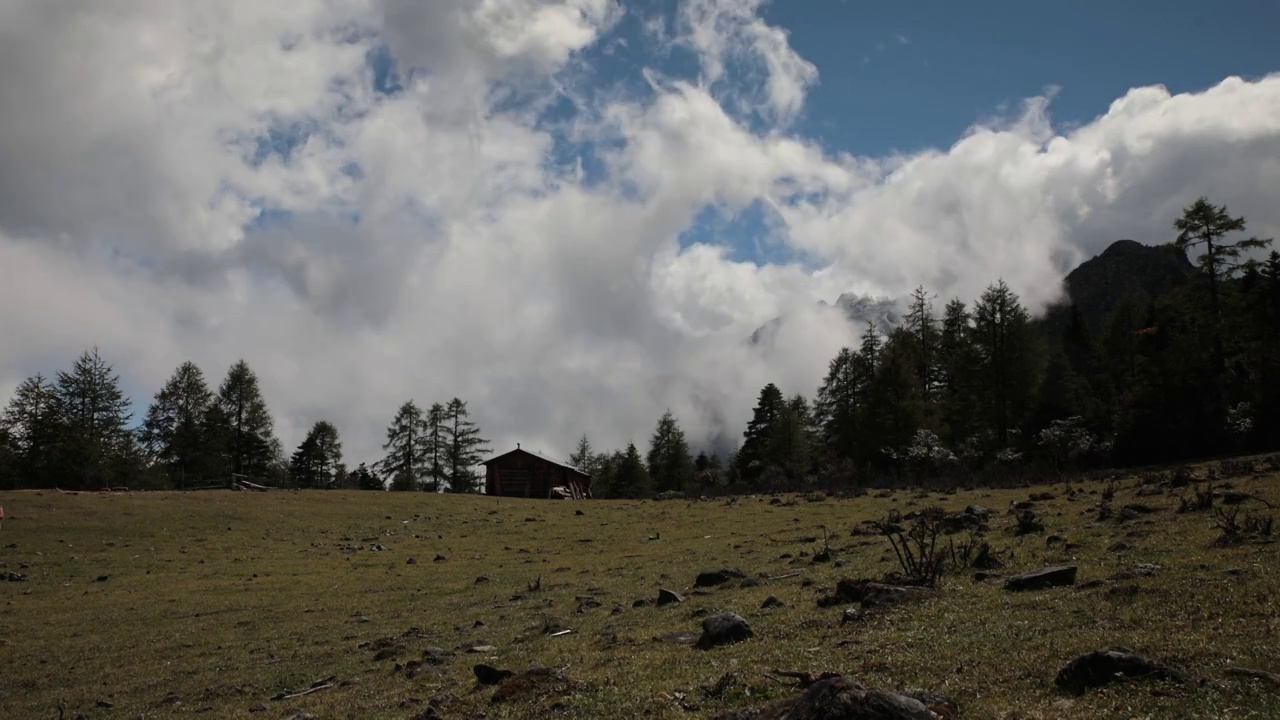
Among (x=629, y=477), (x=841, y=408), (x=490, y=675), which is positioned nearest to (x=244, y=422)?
(x=629, y=477)

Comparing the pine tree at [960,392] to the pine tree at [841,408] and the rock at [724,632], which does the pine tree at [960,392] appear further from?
the rock at [724,632]

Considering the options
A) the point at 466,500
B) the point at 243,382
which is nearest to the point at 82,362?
the point at 243,382

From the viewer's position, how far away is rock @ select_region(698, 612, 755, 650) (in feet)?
47.2

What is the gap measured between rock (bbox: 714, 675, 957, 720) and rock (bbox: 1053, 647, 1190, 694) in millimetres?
1970

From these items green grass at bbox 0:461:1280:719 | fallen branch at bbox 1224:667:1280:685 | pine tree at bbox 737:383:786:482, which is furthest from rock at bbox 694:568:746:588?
pine tree at bbox 737:383:786:482

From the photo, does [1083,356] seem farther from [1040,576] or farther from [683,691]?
[683,691]

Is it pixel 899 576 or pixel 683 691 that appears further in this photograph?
pixel 899 576

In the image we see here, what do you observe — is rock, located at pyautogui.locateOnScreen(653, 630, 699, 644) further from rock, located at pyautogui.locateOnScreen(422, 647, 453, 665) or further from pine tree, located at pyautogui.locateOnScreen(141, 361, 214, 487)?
pine tree, located at pyautogui.locateOnScreen(141, 361, 214, 487)

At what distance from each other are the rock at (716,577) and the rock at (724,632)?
846 cm

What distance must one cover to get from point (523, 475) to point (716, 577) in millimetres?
76733

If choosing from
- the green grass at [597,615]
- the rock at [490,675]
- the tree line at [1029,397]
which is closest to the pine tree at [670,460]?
the tree line at [1029,397]

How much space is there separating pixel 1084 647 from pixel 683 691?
567 centimetres

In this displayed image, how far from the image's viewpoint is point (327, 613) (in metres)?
27.7

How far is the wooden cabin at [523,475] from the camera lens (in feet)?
319
